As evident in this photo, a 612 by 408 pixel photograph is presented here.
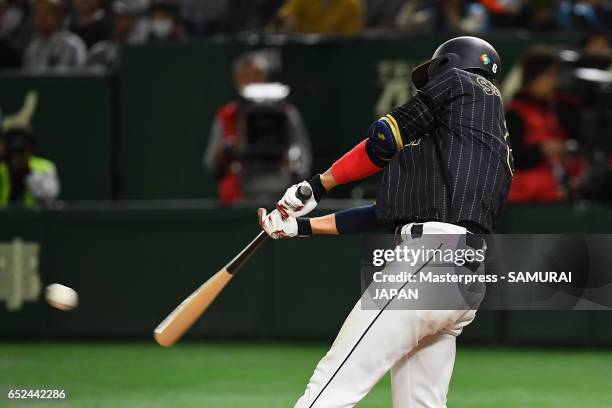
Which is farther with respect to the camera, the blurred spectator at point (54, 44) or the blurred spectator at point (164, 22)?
the blurred spectator at point (164, 22)

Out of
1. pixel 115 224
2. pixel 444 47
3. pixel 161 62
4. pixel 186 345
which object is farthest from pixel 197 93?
pixel 444 47

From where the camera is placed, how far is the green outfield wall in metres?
9.27

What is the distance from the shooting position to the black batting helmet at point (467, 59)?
14.8 feet

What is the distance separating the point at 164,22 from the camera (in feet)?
40.8

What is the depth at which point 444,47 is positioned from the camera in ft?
15.2

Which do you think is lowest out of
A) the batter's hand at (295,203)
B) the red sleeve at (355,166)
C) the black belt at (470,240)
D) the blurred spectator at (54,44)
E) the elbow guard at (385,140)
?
the black belt at (470,240)

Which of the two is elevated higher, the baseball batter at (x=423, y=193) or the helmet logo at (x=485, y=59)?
the helmet logo at (x=485, y=59)

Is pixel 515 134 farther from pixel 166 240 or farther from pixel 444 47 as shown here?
pixel 444 47

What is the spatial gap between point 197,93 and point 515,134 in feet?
11.9

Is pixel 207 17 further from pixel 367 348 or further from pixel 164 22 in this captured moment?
pixel 367 348

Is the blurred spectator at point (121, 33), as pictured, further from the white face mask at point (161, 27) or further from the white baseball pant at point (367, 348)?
the white baseball pant at point (367, 348)

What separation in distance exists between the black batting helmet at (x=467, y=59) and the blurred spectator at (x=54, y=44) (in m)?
7.88

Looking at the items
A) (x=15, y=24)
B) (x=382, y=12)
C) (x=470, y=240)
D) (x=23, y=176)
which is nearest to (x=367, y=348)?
(x=470, y=240)

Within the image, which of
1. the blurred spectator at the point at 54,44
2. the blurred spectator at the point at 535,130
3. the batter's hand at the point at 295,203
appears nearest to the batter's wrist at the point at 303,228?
the batter's hand at the point at 295,203
